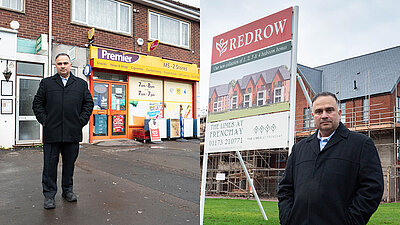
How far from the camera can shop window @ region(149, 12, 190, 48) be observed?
2025mm

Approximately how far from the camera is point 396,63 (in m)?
2.69

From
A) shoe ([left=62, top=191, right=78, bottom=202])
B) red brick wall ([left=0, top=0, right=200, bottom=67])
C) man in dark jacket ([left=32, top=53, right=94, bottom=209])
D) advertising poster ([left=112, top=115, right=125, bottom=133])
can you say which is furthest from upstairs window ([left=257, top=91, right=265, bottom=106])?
shoe ([left=62, top=191, right=78, bottom=202])

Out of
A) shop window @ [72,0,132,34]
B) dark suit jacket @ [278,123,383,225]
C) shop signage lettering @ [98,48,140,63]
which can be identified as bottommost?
dark suit jacket @ [278,123,383,225]

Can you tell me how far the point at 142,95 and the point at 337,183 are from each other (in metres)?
Answer: 1.39

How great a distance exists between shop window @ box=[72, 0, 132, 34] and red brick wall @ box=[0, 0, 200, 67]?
0.13ft

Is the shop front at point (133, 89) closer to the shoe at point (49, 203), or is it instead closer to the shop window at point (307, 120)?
the shoe at point (49, 203)

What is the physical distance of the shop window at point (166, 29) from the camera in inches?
79.7

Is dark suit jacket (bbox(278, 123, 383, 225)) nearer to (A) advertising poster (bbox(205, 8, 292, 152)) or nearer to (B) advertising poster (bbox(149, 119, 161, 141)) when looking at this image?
(A) advertising poster (bbox(205, 8, 292, 152))

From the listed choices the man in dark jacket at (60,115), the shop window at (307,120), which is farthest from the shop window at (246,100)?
the shop window at (307,120)

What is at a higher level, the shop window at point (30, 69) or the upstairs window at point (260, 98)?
the shop window at point (30, 69)

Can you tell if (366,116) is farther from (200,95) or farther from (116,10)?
(116,10)

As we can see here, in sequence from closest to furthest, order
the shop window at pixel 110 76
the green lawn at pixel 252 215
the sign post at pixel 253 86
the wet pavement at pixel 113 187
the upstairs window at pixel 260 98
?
the wet pavement at pixel 113 187 → the sign post at pixel 253 86 → the upstairs window at pixel 260 98 → the shop window at pixel 110 76 → the green lawn at pixel 252 215

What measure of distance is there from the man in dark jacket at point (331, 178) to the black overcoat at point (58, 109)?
3.36ft

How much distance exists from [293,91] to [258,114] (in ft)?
0.82
